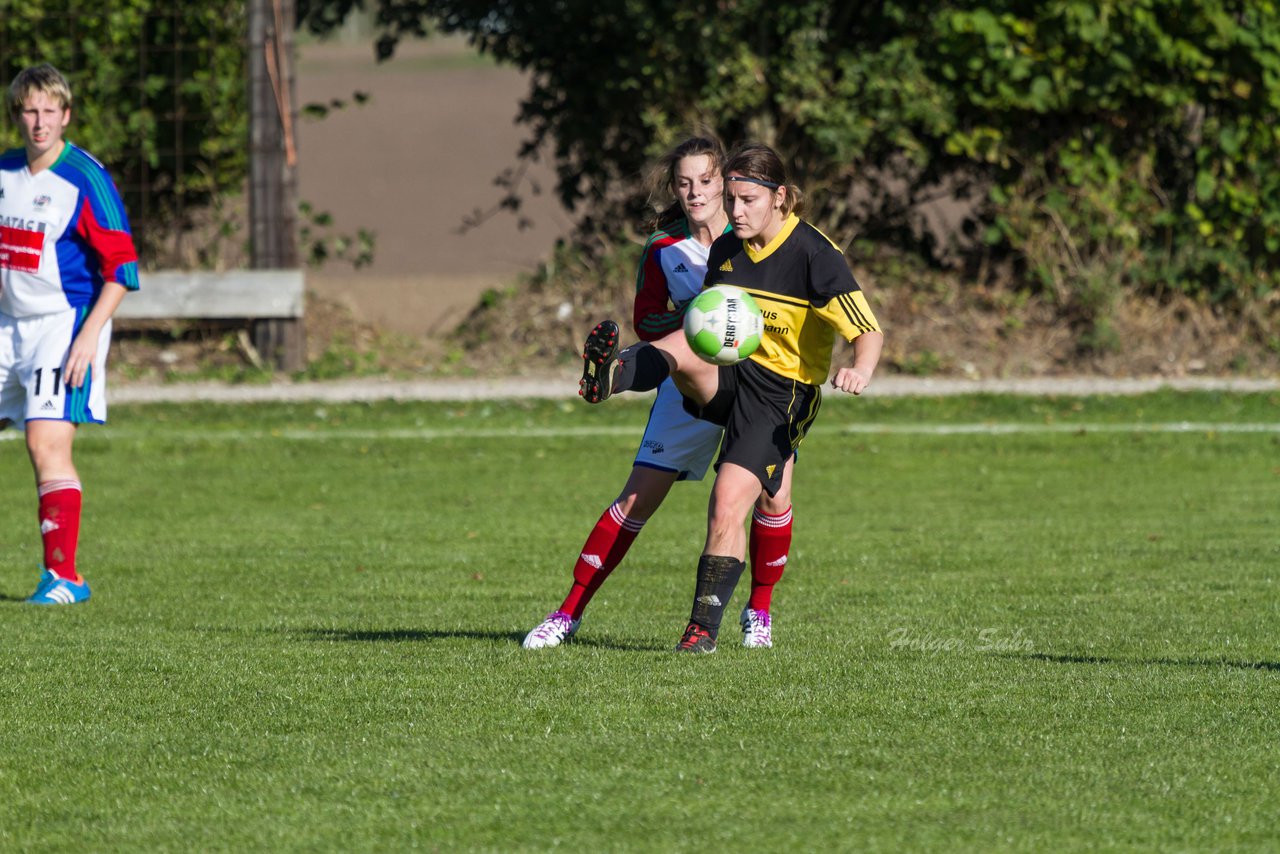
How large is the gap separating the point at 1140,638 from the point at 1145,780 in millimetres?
1964

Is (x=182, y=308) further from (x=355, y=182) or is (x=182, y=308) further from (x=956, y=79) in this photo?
(x=355, y=182)

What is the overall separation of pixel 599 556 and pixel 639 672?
690 millimetres

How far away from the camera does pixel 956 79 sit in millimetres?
15867

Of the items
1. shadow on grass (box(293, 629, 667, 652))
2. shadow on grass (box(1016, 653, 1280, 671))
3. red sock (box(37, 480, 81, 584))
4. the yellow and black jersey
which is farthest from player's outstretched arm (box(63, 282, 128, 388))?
shadow on grass (box(1016, 653, 1280, 671))

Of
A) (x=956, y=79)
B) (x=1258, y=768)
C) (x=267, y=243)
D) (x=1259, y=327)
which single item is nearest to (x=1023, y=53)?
(x=956, y=79)

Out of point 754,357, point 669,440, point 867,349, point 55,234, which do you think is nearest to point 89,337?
point 55,234

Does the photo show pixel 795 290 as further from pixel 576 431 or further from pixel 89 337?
pixel 576 431

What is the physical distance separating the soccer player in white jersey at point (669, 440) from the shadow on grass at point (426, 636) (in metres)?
0.13

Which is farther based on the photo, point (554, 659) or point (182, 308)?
point (182, 308)

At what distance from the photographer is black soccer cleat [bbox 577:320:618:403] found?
214 inches

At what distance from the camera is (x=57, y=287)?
7.20 meters

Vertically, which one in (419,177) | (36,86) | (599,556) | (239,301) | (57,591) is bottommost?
(419,177)

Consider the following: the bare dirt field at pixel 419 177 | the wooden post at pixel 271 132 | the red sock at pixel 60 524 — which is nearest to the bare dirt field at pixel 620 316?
the bare dirt field at pixel 419 177

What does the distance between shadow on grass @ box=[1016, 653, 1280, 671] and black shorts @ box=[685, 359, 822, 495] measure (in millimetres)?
1033
